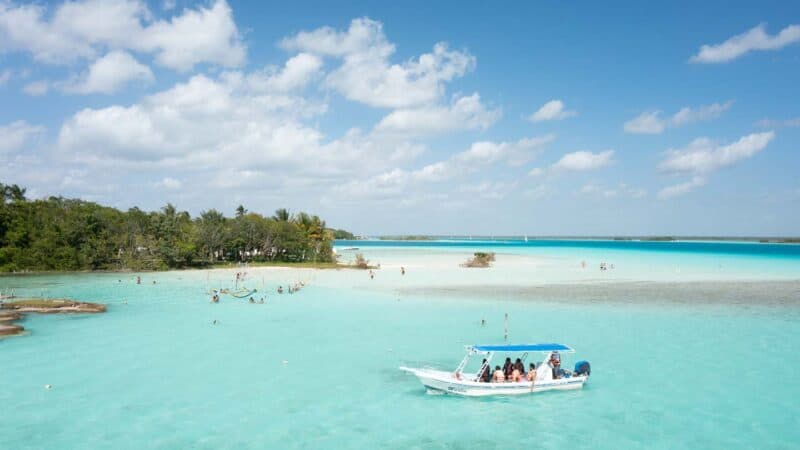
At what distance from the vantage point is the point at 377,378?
75.3ft

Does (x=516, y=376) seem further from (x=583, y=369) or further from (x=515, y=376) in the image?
(x=583, y=369)

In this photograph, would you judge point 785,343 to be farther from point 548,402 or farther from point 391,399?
point 391,399

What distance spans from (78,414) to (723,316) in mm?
37969

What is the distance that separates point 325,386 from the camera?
71.9 feet

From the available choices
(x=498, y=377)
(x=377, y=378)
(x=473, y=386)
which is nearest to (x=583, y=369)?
(x=498, y=377)

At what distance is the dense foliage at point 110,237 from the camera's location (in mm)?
68438

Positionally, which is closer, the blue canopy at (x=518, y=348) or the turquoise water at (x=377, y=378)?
the turquoise water at (x=377, y=378)

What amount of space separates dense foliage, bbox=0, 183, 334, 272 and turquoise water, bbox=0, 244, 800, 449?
33.3 m

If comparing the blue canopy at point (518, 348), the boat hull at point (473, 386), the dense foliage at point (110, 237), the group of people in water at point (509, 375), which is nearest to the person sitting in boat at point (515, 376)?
the group of people in water at point (509, 375)

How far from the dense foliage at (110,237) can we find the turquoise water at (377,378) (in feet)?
109

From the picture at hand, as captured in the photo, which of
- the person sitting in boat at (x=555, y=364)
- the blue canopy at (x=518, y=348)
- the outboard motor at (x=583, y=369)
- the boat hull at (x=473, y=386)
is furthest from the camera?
the outboard motor at (x=583, y=369)

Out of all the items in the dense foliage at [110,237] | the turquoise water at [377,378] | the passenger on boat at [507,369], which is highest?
the dense foliage at [110,237]

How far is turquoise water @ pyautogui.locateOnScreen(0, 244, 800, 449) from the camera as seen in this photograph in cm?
A: 1728

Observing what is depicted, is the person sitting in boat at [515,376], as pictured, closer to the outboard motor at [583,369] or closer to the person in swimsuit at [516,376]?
the person in swimsuit at [516,376]
